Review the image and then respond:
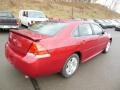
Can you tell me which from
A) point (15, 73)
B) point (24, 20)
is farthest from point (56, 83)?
point (24, 20)

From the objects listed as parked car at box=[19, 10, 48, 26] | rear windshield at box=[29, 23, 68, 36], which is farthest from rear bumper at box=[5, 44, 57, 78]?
parked car at box=[19, 10, 48, 26]

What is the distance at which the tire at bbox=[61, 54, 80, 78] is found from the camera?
Result: 14.4 feet

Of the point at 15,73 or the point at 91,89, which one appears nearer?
the point at 91,89

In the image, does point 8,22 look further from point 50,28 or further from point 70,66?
point 70,66

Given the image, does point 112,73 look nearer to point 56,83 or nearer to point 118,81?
point 118,81

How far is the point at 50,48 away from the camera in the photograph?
3.72 metres

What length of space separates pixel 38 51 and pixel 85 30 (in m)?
2.13

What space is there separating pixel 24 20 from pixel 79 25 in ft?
32.3

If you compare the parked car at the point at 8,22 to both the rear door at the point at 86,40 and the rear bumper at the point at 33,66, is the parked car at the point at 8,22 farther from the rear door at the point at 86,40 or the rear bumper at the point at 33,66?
the rear bumper at the point at 33,66

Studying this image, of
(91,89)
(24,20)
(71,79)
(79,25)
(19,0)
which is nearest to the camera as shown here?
(91,89)

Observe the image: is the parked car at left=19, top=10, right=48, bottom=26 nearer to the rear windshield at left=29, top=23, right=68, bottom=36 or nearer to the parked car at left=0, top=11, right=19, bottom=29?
the parked car at left=0, top=11, right=19, bottom=29

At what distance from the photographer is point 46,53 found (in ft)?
12.0

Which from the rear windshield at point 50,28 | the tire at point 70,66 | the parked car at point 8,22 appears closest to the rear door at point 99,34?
the tire at point 70,66

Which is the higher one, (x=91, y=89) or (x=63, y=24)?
(x=63, y=24)
